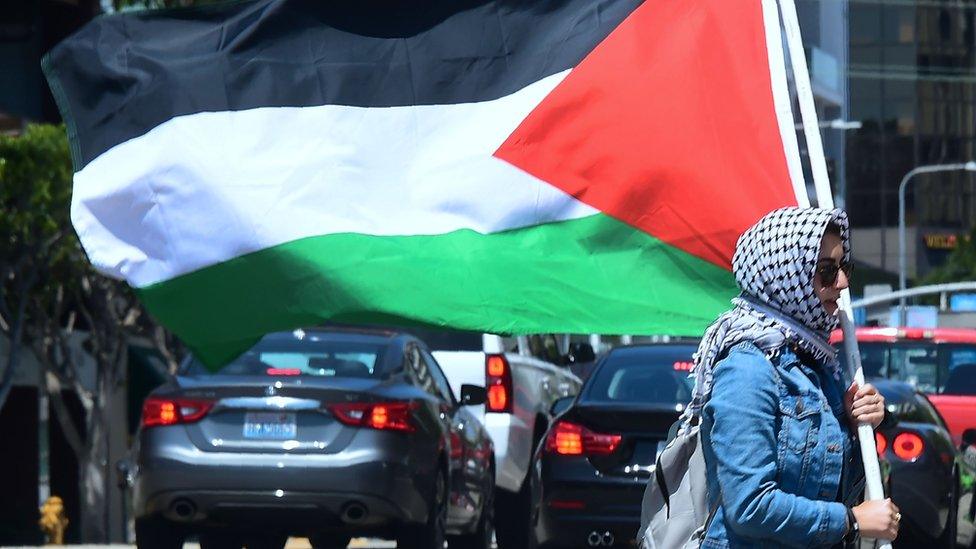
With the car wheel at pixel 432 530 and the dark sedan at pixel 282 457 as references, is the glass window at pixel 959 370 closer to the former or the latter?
the car wheel at pixel 432 530

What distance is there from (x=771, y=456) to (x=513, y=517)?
A: 489 inches

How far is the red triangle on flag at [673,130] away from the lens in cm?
597

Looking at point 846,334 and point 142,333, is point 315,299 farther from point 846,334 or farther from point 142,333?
point 142,333

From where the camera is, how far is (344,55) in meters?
6.72

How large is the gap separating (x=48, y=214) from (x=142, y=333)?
527cm

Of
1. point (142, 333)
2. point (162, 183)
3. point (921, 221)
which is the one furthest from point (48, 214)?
point (921, 221)

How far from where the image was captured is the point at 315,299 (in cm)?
635

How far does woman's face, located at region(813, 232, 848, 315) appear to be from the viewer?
439cm

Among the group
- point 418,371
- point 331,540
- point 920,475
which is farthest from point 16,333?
point 920,475

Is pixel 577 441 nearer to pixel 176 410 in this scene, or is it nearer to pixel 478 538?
pixel 478 538

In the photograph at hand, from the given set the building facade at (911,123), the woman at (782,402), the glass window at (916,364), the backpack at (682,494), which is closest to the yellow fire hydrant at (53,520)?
the glass window at (916,364)

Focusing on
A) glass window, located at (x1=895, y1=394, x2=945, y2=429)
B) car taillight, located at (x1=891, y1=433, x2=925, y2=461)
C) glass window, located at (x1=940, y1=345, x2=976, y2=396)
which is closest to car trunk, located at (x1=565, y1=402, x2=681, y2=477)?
car taillight, located at (x1=891, y1=433, x2=925, y2=461)

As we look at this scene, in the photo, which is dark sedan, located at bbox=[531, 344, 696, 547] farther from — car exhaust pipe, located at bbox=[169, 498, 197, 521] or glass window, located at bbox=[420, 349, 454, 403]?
car exhaust pipe, located at bbox=[169, 498, 197, 521]

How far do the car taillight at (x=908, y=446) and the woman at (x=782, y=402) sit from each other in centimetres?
814
